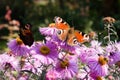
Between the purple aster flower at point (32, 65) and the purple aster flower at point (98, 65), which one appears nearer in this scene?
the purple aster flower at point (98, 65)

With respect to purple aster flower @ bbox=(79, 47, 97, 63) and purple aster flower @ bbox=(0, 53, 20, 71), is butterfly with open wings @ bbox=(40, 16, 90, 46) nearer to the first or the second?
purple aster flower @ bbox=(79, 47, 97, 63)

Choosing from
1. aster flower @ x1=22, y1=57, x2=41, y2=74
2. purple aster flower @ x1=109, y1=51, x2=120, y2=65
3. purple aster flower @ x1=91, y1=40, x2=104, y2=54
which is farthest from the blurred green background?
purple aster flower @ x1=109, y1=51, x2=120, y2=65

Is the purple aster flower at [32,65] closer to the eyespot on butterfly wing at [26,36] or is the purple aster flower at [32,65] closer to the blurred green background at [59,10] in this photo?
the eyespot on butterfly wing at [26,36]

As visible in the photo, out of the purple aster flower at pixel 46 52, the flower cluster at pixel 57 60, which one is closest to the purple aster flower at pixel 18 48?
the flower cluster at pixel 57 60

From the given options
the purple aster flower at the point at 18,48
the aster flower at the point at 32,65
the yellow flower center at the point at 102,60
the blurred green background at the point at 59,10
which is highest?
the blurred green background at the point at 59,10

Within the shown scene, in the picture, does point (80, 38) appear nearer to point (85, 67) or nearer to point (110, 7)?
point (85, 67)

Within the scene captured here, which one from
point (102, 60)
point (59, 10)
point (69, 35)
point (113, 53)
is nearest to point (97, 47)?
point (113, 53)

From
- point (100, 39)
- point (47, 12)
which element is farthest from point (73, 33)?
point (47, 12)
